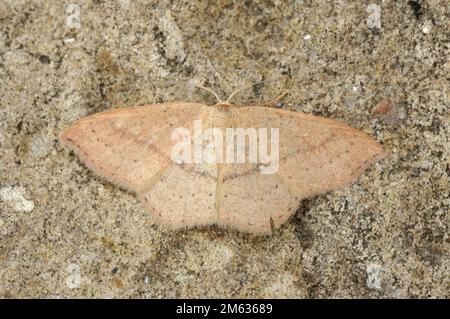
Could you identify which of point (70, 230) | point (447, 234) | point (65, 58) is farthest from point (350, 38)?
point (70, 230)

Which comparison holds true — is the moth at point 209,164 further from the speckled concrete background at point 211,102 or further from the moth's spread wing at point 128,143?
the speckled concrete background at point 211,102

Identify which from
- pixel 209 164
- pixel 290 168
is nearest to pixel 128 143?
pixel 209 164

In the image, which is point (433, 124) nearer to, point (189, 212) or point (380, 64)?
point (380, 64)

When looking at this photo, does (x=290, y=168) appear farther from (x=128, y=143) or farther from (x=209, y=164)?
(x=128, y=143)

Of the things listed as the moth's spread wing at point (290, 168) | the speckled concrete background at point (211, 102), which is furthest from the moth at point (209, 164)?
the speckled concrete background at point (211, 102)
